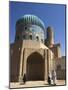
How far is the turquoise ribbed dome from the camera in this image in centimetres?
279

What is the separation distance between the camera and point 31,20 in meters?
2.82

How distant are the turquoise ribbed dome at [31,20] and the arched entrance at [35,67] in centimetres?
35

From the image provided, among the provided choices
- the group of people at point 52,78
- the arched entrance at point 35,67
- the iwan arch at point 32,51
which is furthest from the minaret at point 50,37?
the group of people at point 52,78

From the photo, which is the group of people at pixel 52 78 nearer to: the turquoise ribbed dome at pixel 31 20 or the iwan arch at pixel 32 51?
the iwan arch at pixel 32 51

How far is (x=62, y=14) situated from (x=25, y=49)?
0.63m

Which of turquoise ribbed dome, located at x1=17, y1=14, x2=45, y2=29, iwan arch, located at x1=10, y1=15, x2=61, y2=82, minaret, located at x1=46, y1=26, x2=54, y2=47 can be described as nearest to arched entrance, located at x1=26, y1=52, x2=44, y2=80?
iwan arch, located at x1=10, y1=15, x2=61, y2=82

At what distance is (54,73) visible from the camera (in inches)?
114

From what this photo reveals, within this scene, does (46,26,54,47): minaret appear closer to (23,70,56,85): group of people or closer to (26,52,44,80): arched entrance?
(26,52,44,80): arched entrance

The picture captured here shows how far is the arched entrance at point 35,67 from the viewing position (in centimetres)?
279

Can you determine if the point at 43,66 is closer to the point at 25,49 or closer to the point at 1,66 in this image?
the point at 25,49

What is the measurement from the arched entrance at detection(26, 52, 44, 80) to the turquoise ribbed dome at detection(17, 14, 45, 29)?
346 mm

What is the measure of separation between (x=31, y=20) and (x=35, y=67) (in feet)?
1.78

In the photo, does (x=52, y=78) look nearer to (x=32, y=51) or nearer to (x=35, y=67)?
(x=35, y=67)

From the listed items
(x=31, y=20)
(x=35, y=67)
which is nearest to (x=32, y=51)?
(x=35, y=67)
